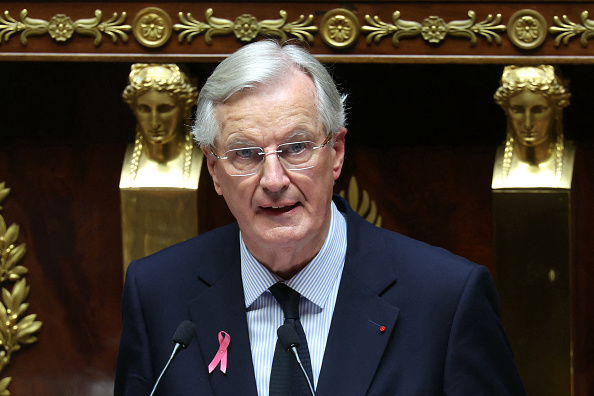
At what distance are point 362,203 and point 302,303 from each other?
1.56ft

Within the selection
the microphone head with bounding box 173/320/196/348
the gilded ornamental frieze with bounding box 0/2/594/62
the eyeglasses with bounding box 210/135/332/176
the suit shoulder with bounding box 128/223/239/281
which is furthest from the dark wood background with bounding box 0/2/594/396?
the microphone head with bounding box 173/320/196/348

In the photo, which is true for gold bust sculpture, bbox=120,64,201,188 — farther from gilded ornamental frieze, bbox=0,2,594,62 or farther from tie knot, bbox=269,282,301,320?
tie knot, bbox=269,282,301,320

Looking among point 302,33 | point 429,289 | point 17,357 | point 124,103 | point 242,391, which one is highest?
point 302,33

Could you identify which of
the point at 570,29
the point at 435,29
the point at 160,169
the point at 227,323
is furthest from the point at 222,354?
the point at 570,29

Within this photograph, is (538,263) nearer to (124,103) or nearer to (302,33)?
(302,33)

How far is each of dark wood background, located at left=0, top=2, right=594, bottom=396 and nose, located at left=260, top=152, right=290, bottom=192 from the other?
372 mm

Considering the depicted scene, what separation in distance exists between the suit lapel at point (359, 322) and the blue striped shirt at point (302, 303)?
0.02 metres

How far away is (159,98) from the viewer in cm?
153

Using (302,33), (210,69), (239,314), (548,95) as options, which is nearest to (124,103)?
(210,69)

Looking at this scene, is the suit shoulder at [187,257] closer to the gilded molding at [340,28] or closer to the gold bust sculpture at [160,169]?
the gold bust sculpture at [160,169]

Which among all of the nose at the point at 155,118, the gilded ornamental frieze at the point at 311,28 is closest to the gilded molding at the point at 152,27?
the gilded ornamental frieze at the point at 311,28

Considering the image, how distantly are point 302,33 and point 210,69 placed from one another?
0.65ft

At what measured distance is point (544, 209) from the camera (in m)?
1.49

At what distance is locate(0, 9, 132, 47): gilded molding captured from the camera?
1514 millimetres
